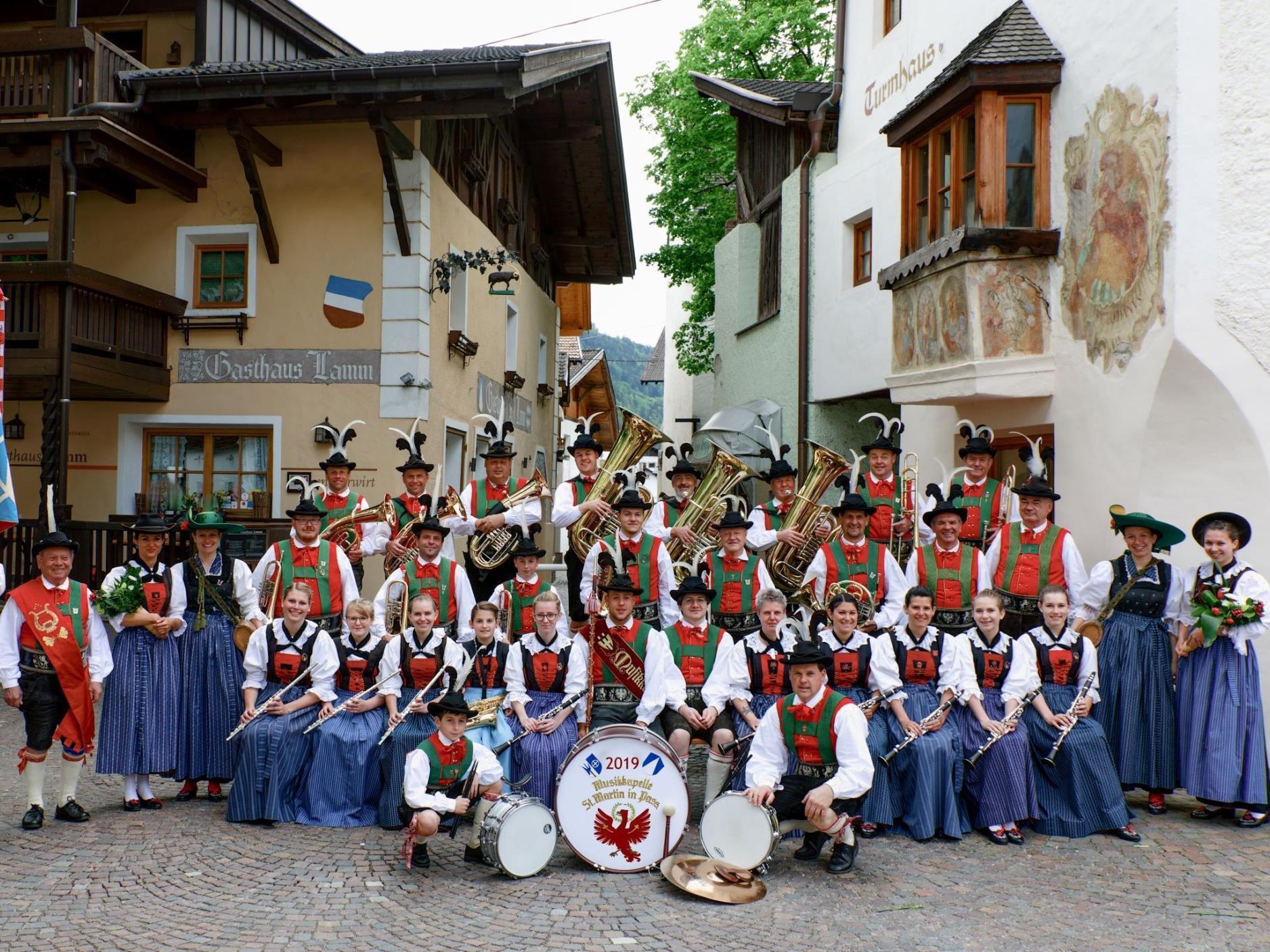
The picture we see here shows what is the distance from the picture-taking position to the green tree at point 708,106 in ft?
75.4

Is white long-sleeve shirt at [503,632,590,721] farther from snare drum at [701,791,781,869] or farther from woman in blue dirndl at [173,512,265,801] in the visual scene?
woman in blue dirndl at [173,512,265,801]

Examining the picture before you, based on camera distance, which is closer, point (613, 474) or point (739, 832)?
point (739, 832)

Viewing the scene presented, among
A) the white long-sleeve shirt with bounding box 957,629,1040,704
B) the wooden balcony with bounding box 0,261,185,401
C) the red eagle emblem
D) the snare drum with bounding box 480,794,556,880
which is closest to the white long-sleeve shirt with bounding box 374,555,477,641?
the snare drum with bounding box 480,794,556,880

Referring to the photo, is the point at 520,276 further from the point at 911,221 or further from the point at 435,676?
the point at 435,676

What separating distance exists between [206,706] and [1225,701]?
645cm

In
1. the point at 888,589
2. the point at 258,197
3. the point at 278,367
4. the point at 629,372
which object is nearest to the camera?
the point at 888,589

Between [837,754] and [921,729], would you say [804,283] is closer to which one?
[921,729]

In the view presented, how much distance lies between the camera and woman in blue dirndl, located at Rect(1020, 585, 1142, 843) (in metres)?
6.86

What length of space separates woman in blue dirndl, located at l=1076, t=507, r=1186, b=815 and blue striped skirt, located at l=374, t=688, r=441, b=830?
14.2ft

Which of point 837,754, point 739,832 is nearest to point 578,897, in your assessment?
point 739,832

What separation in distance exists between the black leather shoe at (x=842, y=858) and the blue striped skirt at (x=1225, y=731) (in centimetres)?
257

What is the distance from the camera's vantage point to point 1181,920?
540cm

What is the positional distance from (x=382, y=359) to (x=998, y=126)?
276 inches

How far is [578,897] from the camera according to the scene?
565 cm
